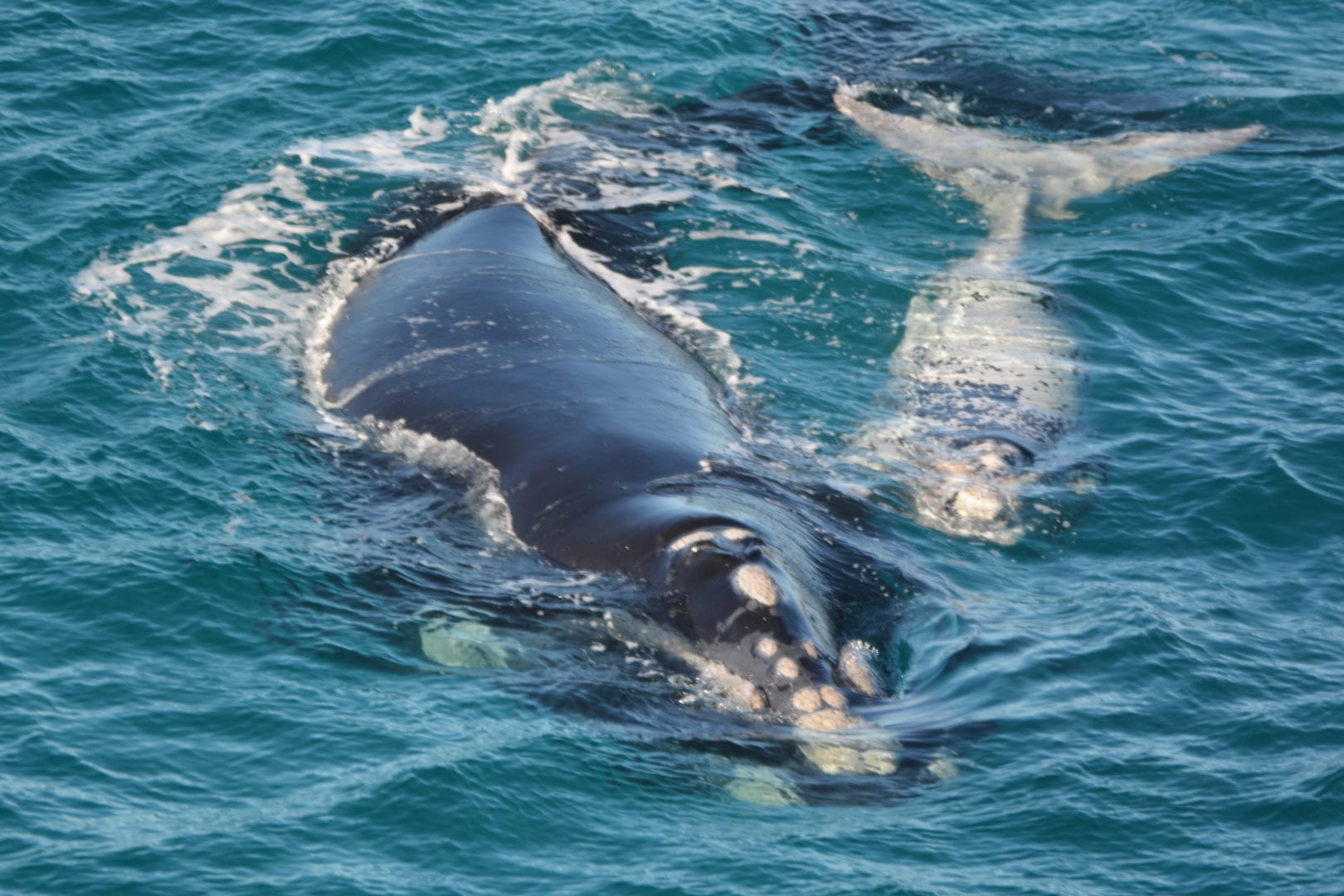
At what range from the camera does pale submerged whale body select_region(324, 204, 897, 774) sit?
15531 millimetres

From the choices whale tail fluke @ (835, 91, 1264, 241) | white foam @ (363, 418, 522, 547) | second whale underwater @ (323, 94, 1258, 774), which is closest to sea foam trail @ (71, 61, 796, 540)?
white foam @ (363, 418, 522, 547)

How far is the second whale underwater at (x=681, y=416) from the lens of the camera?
51.5 feet

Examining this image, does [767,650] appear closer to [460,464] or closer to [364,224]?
[460,464]

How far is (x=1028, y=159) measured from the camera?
98.2 ft

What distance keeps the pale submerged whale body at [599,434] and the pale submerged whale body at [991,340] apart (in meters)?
3.04

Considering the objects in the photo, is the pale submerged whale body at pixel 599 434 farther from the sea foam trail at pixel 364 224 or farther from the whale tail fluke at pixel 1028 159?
the whale tail fluke at pixel 1028 159

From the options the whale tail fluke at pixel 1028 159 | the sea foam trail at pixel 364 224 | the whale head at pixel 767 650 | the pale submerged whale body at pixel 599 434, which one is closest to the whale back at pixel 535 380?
the pale submerged whale body at pixel 599 434

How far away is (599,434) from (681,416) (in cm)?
182

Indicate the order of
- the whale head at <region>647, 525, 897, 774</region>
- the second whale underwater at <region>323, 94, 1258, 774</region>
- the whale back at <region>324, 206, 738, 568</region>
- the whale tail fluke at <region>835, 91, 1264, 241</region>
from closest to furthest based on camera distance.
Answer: the whale head at <region>647, 525, 897, 774</region> → the second whale underwater at <region>323, 94, 1258, 774</region> → the whale back at <region>324, 206, 738, 568</region> → the whale tail fluke at <region>835, 91, 1264, 241</region>

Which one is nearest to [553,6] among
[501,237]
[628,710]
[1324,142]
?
[501,237]

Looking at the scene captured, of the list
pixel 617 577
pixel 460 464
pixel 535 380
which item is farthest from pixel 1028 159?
pixel 617 577

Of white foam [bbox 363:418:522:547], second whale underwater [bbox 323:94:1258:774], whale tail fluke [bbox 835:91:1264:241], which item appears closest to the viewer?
second whale underwater [bbox 323:94:1258:774]

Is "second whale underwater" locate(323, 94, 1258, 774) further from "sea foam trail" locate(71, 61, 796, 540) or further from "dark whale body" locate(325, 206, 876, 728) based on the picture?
"sea foam trail" locate(71, 61, 796, 540)

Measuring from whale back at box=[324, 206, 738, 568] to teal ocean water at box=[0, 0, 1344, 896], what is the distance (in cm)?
61
